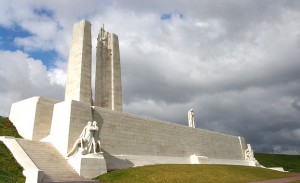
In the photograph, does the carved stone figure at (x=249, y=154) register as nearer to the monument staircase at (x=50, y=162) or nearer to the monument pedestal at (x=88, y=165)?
the monument pedestal at (x=88, y=165)

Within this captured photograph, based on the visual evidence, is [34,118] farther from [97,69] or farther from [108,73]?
[108,73]

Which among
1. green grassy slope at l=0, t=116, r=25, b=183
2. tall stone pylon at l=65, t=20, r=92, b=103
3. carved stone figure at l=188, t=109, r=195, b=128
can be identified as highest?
tall stone pylon at l=65, t=20, r=92, b=103

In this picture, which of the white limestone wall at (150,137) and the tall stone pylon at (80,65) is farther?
the tall stone pylon at (80,65)

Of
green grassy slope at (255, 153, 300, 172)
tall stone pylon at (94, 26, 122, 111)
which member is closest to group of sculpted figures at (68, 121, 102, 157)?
tall stone pylon at (94, 26, 122, 111)

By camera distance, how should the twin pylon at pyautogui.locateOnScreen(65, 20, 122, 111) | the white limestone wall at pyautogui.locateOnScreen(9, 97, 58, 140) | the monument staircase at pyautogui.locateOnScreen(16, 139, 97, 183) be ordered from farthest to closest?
the twin pylon at pyautogui.locateOnScreen(65, 20, 122, 111), the white limestone wall at pyautogui.locateOnScreen(9, 97, 58, 140), the monument staircase at pyautogui.locateOnScreen(16, 139, 97, 183)

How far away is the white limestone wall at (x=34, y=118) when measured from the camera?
77.5ft

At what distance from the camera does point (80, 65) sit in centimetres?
2483

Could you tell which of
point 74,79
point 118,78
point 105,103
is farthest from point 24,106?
point 118,78

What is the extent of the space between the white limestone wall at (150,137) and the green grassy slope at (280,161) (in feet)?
Result: 67.7

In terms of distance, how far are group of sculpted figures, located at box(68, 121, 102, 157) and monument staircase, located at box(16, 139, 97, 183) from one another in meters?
1.13

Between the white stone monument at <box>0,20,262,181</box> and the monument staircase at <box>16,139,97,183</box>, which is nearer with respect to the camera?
the monument staircase at <box>16,139,97,183</box>

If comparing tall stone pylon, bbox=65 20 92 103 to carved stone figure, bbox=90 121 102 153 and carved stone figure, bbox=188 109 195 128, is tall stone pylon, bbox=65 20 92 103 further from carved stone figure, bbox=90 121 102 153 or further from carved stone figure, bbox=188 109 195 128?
carved stone figure, bbox=188 109 195 128

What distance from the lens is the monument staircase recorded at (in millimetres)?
15903

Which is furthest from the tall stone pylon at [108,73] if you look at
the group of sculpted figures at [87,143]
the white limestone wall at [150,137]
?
the group of sculpted figures at [87,143]
